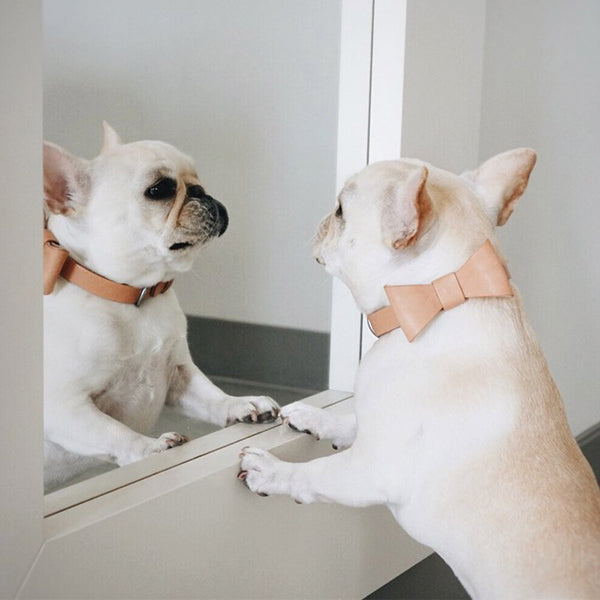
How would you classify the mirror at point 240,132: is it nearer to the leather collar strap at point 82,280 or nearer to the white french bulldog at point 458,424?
the leather collar strap at point 82,280

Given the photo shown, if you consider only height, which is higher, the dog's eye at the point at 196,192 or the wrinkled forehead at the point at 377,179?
the wrinkled forehead at the point at 377,179

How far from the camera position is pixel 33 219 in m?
1.19

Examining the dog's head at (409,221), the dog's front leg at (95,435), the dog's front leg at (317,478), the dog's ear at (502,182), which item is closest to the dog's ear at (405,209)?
the dog's head at (409,221)

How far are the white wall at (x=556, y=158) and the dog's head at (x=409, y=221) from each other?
3.89 feet

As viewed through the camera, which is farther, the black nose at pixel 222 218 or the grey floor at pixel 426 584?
the grey floor at pixel 426 584

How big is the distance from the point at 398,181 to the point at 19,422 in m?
0.69

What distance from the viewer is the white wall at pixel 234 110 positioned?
1.58 meters

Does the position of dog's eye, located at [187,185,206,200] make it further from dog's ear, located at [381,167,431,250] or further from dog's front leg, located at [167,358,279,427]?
dog's ear, located at [381,167,431,250]

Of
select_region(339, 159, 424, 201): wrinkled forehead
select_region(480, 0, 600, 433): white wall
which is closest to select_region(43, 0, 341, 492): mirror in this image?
select_region(339, 159, 424, 201): wrinkled forehead

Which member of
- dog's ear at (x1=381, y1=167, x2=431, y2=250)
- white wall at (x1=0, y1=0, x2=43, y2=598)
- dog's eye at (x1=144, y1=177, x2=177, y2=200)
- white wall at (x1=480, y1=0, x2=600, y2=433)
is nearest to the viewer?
white wall at (x1=0, y1=0, x2=43, y2=598)

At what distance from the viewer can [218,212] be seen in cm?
174

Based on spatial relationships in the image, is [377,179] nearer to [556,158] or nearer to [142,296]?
[142,296]

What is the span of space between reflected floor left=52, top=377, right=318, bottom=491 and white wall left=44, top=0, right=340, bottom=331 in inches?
5.9

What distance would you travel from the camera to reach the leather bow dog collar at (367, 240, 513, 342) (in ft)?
4.53
